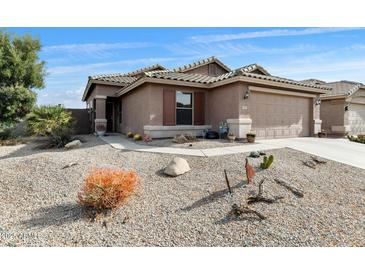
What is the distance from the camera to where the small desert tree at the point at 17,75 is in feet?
50.8

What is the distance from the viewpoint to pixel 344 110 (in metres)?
16.5

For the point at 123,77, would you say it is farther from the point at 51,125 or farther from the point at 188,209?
the point at 188,209

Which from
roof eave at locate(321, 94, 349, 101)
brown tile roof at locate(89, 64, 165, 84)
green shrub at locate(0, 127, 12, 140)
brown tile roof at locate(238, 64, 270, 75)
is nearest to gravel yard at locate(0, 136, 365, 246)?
brown tile roof at locate(238, 64, 270, 75)

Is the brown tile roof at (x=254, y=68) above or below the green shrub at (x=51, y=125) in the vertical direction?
above

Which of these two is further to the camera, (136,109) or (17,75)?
(17,75)

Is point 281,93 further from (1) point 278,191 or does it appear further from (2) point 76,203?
(2) point 76,203

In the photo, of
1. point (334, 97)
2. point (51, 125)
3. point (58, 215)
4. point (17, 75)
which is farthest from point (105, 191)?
point (334, 97)

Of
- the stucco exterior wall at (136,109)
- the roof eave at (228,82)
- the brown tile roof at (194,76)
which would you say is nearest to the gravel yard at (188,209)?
the roof eave at (228,82)

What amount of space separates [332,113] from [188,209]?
16.9 metres

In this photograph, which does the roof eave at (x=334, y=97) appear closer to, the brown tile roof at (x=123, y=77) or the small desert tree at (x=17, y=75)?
the brown tile roof at (x=123, y=77)

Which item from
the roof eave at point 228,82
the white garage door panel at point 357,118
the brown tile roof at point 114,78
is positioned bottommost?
the white garage door panel at point 357,118

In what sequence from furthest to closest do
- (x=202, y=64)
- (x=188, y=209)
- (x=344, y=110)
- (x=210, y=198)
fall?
(x=202, y=64), (x=344, y=110), (x=210, y=198), (x=188, y=209)

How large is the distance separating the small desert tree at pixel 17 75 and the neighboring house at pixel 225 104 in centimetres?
744

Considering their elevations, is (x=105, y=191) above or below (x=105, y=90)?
below
